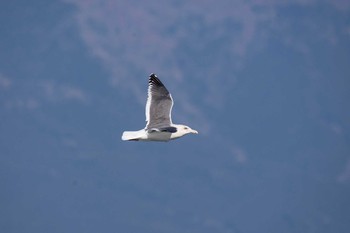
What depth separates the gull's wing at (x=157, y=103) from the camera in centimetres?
1862

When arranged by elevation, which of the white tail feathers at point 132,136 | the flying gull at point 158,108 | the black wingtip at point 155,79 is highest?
the black wingtip at point 155,79

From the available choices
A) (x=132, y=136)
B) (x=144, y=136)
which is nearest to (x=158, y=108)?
(x=144, y=136)

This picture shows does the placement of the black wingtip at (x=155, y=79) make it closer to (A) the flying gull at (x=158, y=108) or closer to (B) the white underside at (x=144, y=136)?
(A) the flying gull at (x=158, y=108)

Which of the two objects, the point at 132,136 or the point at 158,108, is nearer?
the point at 132,136

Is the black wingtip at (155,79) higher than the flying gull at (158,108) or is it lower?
higher

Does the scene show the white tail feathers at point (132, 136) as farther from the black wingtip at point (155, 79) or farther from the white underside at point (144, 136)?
the black wingtip at point (155, 79)

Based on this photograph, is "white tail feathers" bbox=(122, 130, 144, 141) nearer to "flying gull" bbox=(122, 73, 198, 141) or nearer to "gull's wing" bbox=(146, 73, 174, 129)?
"flying gull" bbox=(122, 73, 198, 141)

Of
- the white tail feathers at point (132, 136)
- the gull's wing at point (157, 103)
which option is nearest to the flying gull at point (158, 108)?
the gull's wing at point (157, 103)

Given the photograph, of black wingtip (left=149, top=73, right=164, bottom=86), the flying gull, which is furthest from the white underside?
black wingtip (left=149, top=73, right=164, bottom=86)

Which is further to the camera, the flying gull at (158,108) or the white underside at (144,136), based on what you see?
the flying gull at (158,108)

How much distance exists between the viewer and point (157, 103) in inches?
734


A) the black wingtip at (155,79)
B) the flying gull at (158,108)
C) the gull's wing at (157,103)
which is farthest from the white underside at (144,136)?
the black wingtip at (155,79)

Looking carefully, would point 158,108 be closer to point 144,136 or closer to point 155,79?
point 155,79

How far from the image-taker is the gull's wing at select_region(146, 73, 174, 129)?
18.6m
